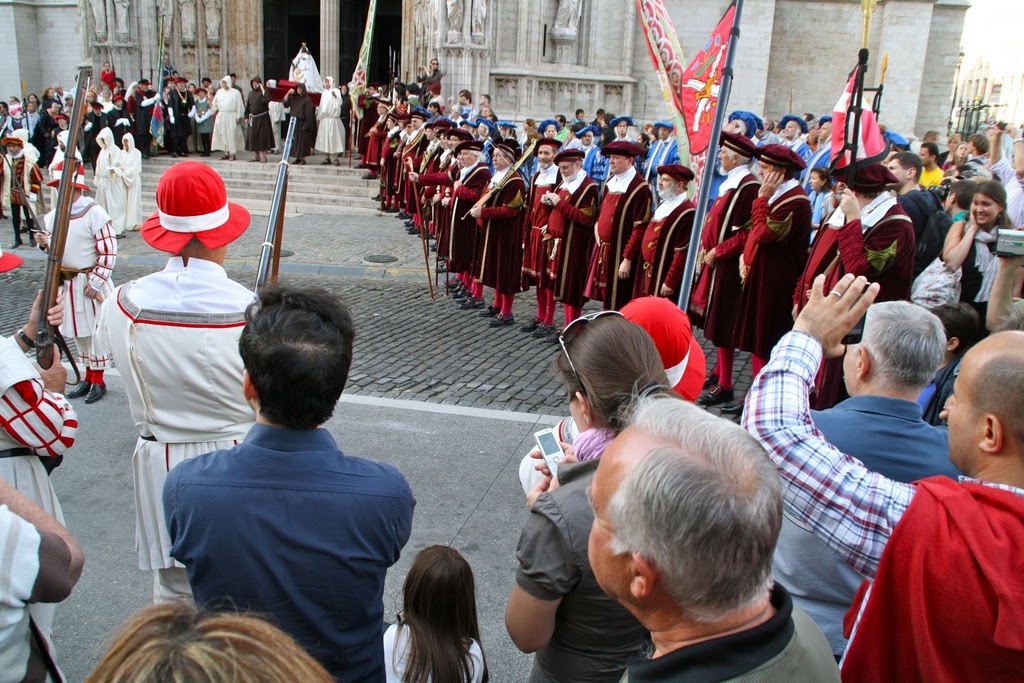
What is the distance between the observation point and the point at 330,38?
2362 cm

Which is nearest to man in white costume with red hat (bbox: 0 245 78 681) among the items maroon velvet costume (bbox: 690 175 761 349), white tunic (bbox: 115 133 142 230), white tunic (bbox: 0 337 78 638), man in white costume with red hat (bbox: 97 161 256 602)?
white tunic (bbox: 0 337 78 638)

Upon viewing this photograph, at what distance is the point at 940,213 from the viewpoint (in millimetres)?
6387

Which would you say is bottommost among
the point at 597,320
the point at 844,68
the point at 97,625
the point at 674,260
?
the point at 97,625

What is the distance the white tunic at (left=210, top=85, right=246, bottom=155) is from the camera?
20.6 m

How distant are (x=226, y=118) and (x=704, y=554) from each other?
70.7 feet

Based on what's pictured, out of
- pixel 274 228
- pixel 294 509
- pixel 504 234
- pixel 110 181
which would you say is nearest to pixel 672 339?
pixel 294 509

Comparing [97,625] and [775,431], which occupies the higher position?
[775,431]

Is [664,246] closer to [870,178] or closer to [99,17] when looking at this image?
[870,178]

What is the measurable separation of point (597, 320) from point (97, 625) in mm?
2699

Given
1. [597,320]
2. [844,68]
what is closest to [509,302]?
[597,320]

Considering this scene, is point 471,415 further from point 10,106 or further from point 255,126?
point 10,106

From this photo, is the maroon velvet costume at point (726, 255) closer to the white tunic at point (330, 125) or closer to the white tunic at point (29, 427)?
the white tunic at point (29, 427)

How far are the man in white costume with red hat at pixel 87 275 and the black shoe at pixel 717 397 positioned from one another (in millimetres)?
4680

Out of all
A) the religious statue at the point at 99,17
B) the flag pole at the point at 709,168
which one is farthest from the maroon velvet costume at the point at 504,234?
the religious statue at the point at 99,17
